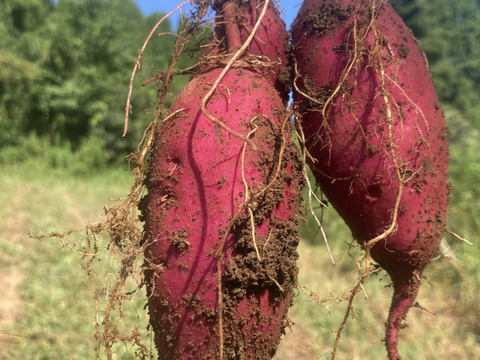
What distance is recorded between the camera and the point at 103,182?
22.9 ft

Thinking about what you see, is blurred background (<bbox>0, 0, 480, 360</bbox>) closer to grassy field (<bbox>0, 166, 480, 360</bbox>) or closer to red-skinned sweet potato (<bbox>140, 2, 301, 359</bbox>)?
grassy field (<bbox>0, 166, 480, 360</bbox>)

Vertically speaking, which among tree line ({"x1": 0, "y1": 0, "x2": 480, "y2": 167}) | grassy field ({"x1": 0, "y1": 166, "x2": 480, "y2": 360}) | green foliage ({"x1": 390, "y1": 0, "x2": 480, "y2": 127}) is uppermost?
tree line ({"x1": 0, "y1": 0, "x2": 480, "y2": 167})

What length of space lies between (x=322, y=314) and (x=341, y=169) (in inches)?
65.6

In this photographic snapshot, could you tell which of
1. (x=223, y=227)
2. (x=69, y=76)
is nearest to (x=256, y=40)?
(x=223, y=227)

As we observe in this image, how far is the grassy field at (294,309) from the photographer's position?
5.62 ft

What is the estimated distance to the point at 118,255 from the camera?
0.93 meters

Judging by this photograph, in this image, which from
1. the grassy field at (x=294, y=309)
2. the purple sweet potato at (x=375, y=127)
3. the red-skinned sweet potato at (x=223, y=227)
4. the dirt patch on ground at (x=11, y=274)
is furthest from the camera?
the dirt patch on ground at (x=11, y=274)

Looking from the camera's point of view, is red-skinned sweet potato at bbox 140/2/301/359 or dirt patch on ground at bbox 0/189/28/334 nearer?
red-skinned sweet potato at bbox 140/2/301/359

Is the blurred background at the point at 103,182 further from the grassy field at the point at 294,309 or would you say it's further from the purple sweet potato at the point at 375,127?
the purple sweet potato at the point at 375,127

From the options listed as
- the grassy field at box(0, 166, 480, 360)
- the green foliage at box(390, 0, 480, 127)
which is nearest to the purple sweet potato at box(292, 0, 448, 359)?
the grassy field at box(0, 166, 480, 360)

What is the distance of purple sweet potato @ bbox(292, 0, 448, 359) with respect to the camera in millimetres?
940

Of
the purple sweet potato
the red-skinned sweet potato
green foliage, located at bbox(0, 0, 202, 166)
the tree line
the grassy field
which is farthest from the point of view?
green foliage, located at bbox(0, 0, 202, 166)

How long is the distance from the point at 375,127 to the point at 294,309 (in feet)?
5.85

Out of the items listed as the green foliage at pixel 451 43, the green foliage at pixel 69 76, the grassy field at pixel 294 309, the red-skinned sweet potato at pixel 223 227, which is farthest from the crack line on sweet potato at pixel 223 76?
the green foliage at pixel 69 76
